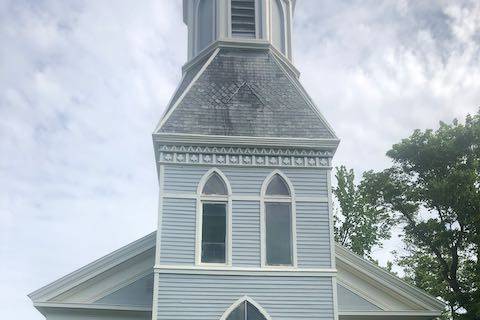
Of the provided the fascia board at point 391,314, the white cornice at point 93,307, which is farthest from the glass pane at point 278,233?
the white cornice at point 93,307

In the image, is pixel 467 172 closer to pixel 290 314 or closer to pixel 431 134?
pixel 431 134

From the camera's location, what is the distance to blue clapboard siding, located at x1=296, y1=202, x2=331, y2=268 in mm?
14953

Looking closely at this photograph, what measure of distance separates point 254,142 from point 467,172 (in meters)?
12.3

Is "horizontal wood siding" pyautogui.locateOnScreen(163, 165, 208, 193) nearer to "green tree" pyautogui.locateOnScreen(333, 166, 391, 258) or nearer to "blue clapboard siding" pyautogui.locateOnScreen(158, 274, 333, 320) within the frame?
"blue clapboard siding" pyautogui.locateOnScreen(158, 274, 333, 320)

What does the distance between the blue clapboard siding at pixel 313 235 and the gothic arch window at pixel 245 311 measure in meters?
1.44

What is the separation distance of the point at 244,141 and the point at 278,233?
93.6 inches

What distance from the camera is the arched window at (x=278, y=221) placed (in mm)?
14977

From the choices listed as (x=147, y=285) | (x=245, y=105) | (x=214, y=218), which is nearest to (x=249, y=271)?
(x=214, y=218)

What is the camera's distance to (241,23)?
18922 mm

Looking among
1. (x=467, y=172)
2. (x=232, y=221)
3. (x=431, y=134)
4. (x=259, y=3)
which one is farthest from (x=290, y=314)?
(x=431, y=134)

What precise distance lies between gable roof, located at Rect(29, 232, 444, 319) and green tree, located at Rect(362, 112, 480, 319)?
300 inches

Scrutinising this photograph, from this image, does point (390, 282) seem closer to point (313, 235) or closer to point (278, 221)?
point (313, 235)

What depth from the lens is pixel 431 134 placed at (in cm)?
2673

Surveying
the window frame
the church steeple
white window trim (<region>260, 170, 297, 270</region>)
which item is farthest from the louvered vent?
white window trim (<region>260, 170, 297, 270</region>)
